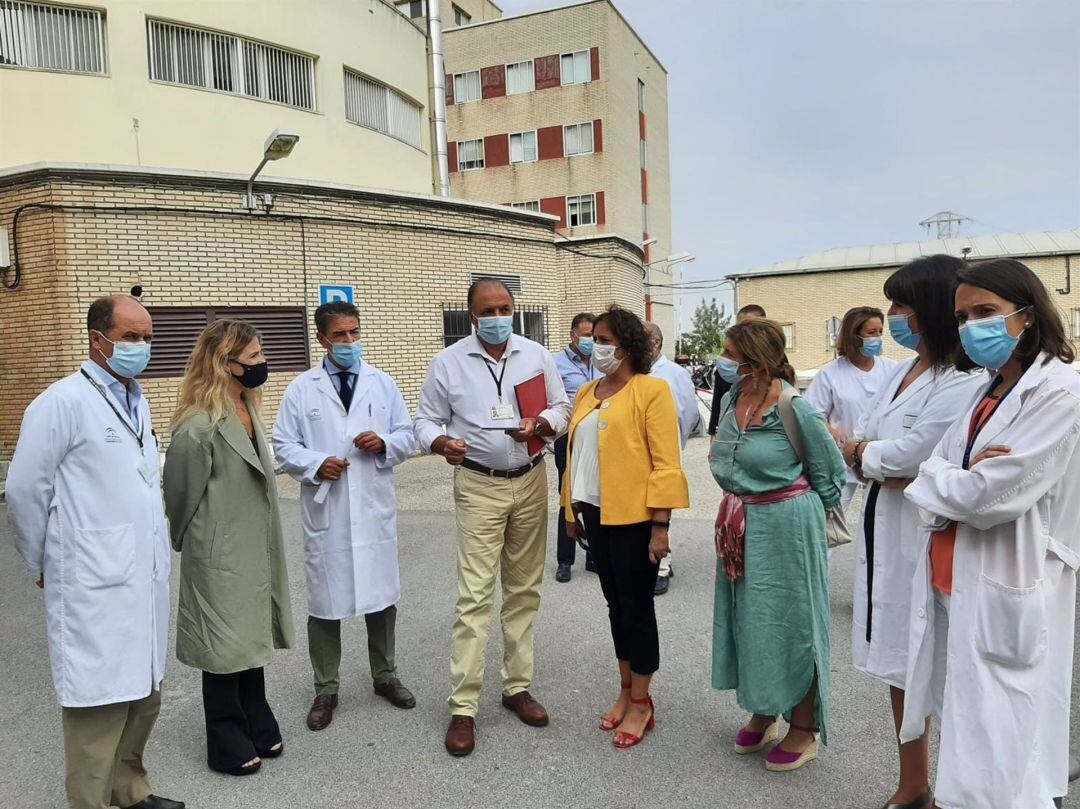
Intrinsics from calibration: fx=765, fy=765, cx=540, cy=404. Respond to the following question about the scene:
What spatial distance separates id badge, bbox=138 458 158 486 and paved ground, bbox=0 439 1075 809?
1.41 m

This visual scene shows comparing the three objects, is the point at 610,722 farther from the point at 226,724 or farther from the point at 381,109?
the point at 381,109

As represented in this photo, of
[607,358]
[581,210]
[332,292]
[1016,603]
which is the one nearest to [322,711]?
[607,358]

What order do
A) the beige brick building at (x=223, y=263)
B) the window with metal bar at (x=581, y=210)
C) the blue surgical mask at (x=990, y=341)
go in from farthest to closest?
the window with metal bar at (x=581, y=210) → the beige brick building at (x=223, y=263) → the blue surgical mask at (x=990, y=341)

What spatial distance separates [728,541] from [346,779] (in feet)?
6.63

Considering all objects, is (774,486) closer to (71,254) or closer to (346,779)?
(346,779)

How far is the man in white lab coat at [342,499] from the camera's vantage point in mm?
A: 4082

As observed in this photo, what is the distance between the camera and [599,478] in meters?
3.76

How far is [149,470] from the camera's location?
3162mm

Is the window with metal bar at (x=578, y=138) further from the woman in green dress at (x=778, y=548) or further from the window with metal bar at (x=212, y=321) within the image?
the woman in green dress at (x=778, y=548)

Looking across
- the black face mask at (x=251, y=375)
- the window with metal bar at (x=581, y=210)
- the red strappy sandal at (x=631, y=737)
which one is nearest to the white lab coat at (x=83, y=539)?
the black face mask at (x=251, y=375)

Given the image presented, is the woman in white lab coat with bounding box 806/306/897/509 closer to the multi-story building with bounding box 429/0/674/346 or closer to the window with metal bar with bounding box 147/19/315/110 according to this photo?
the window with metal bar with bounding box 147/19/315/110

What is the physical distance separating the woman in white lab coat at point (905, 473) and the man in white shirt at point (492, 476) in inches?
62.6

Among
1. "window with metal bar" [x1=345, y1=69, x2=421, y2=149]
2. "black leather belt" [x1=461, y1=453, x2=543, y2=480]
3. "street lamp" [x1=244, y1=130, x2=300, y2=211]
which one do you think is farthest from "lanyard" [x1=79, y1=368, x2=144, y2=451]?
"window with metal bar" [x1=345, y1=69, x2=421, y2=149]

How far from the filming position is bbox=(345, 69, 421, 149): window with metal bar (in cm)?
1628
